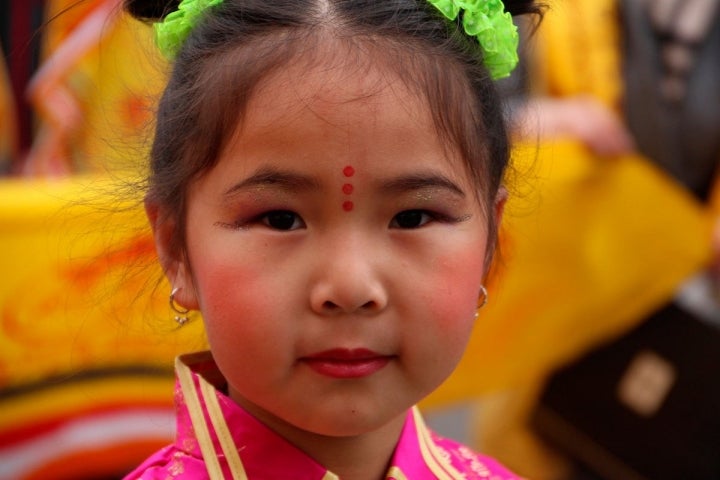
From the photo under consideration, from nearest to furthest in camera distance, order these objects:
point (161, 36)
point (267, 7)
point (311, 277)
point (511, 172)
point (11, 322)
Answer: point (311, 277) < point (267, 7) < point (161, 36) < point (511, 172) < point (11, 322)

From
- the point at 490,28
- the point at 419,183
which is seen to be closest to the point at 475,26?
the point at 490,28

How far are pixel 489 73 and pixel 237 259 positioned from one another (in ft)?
1.26

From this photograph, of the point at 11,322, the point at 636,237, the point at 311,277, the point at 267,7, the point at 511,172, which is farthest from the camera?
the point at 636,237

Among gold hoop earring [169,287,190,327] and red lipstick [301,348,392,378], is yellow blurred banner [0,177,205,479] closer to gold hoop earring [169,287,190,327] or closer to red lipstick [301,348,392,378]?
gold hoop earring [169,287,190,327]

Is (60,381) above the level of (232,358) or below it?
below

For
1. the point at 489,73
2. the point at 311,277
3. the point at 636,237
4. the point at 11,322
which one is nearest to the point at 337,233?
the point at 311,277

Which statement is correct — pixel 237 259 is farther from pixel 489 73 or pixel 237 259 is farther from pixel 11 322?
pixel 11 322

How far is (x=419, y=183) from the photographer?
118 centimetres

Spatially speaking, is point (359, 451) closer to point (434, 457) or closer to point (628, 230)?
point (434, 457)

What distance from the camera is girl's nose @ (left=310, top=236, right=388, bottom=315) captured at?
1.11m

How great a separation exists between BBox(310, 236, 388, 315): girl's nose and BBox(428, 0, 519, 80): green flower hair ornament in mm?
315

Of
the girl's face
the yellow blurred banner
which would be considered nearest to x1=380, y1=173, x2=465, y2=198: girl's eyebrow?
the girl's face

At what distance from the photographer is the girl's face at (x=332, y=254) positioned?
1.14 metres

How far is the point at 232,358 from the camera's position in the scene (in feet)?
3.88
